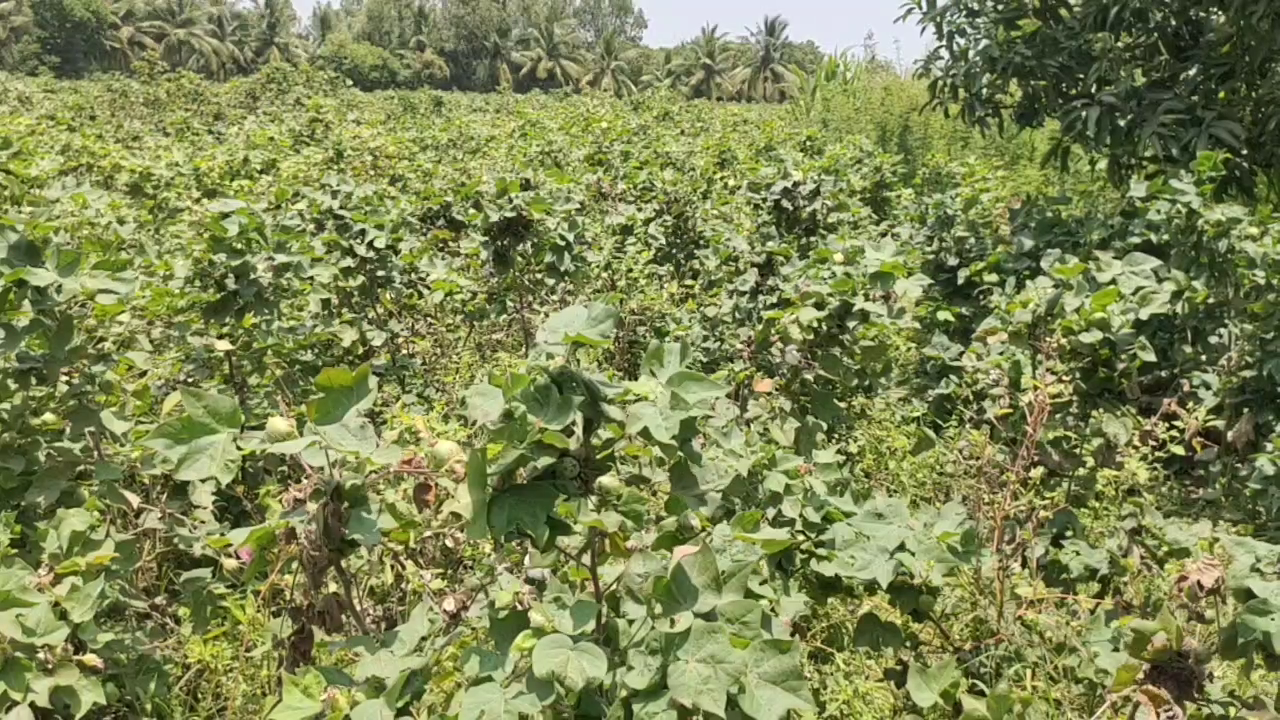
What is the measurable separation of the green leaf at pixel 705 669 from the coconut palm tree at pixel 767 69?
1552 inches

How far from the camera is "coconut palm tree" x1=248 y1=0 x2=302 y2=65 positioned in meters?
39.8

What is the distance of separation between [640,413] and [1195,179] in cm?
286

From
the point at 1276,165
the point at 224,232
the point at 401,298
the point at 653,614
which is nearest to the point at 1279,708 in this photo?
the point at 653,614

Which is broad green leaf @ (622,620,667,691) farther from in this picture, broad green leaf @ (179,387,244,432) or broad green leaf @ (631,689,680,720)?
broad green leaf @ (179,387,244,432)

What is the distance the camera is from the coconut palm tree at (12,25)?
123ft

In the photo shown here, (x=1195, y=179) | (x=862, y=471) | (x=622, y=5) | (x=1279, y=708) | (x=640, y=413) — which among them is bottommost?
(x=862, y=471)

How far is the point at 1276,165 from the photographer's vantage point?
3602 mm

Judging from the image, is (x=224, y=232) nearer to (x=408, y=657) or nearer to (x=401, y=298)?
(x=401, y=298)

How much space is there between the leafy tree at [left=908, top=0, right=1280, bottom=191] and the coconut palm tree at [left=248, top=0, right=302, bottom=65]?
39702 mm

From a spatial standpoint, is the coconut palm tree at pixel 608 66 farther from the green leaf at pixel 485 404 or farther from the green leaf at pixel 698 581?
the green leaf at pixel 698 581

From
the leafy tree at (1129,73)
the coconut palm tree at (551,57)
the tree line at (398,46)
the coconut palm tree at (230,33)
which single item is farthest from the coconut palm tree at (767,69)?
the leafy tree at (1129,73)

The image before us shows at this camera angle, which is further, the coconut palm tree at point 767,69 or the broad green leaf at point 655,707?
the coconut palm tree at point 767,69

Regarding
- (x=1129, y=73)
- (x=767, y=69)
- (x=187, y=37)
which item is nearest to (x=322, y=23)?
(x=187, y=37)

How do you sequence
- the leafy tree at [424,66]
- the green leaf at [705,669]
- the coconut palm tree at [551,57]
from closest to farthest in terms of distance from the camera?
1. the green leaf at [705,669]
2. the leafy tree at [424,66]
3. the coconut palm tree at [551,57]
